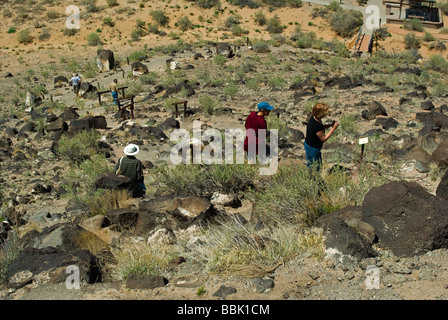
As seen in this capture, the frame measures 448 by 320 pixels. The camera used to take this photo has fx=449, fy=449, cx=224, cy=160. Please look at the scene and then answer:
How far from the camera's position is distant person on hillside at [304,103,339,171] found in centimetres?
648

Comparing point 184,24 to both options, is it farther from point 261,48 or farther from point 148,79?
point 148,79

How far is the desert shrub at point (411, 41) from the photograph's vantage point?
1266 inches

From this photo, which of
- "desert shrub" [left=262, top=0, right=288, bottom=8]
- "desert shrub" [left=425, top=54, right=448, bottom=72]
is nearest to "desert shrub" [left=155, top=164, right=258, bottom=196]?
"desert shrub" [left=425, top=54, right=448, bottom=72]

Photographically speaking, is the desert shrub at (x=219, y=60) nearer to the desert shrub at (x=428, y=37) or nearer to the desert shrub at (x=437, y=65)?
the desert shrub at (x=437, y=65)

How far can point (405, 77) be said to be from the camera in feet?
64.3

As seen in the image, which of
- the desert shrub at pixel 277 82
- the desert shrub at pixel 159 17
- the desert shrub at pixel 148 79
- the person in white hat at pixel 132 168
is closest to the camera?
the person in white hat at pixel 132 168

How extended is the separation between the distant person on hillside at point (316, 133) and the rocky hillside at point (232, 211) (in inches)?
15.0

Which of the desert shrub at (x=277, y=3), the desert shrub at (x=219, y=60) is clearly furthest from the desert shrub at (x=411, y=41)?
the desert shrub at (x=219, y=60)

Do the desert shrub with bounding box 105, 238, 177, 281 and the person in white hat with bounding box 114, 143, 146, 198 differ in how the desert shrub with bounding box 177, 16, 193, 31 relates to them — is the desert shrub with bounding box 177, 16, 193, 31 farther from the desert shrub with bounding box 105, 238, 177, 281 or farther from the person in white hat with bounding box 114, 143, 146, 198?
the desert shrub with bounding box 105, 238, 177, 281

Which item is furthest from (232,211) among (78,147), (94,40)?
(94,40)

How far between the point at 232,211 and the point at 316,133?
5.56ft

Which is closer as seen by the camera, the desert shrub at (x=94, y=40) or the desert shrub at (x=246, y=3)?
the desert shrub at (x=94, y=40)

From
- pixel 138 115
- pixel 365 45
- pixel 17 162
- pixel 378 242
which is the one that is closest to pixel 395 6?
pixel 365 45
